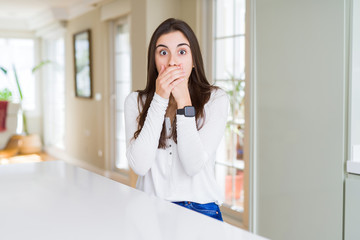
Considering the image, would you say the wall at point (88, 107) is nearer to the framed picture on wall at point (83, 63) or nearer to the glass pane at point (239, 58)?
the framed picture on wall at point (83, 63)

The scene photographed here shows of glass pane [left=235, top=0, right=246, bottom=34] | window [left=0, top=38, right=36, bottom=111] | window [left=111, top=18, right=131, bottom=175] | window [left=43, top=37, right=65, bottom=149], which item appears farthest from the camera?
window [left=0, top=38, right=36, bottom=111]

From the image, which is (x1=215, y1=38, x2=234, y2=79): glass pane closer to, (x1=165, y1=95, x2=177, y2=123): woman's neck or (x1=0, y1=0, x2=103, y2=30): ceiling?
(x1=165, y1=95, x2=177, y2=123): woman's neck

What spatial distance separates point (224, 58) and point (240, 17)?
382 millimetres

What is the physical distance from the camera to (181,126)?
4.45 ft

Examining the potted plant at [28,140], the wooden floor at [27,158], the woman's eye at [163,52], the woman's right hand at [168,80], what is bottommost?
the wooden floor at [27,158]

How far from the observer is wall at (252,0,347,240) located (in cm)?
209

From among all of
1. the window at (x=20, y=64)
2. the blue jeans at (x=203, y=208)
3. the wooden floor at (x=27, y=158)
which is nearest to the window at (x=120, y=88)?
the wooden floor at (x=27, y=158)

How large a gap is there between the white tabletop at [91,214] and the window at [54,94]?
608 cm

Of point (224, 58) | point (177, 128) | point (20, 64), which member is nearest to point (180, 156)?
point (177, 128)

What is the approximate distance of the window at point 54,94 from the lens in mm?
7234

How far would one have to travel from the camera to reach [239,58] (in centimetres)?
336

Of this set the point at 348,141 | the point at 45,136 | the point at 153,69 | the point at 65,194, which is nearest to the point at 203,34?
the point at 348,141

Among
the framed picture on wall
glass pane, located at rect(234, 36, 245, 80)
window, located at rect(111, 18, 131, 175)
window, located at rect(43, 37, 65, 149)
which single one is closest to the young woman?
glass pane, located at rect(234, 36, 245, 80)

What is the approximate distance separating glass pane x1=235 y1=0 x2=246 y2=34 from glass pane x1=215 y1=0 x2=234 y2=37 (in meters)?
0.05
